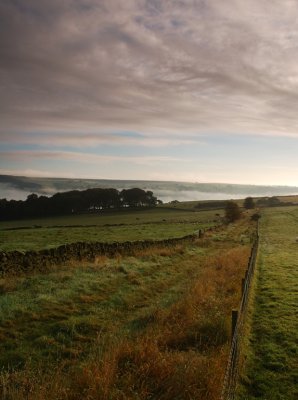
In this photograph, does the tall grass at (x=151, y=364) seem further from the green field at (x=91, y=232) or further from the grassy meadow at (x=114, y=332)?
the green field at (x=91, y=232)

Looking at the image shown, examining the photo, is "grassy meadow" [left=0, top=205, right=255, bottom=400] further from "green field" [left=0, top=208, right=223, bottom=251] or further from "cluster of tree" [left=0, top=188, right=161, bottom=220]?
"cluster of tree" [left=0, top=188, right=161, bottom=220]

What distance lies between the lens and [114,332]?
12.0 metres

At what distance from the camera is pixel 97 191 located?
457ft

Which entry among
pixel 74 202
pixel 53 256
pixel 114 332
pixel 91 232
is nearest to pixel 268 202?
pixel 74 202

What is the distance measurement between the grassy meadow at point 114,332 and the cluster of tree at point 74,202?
103472 millimetres

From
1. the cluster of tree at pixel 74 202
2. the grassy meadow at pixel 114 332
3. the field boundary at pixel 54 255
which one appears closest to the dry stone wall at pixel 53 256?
the field boundary at pixel 54 255

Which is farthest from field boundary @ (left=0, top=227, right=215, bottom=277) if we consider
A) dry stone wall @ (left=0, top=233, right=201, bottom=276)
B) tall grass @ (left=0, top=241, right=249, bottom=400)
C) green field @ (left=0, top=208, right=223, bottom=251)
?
green field @ (left=0, top=208, right=223, bottom=251)

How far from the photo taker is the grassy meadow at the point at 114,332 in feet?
26.2

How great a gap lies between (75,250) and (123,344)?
1651 centimetres

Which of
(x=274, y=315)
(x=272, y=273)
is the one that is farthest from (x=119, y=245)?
(x=274, y=315)

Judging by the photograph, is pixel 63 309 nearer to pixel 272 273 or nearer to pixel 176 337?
pixel 176 337

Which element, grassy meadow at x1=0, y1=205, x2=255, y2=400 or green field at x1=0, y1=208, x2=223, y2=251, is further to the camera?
green field at x1=0, y1=208, x2=223, y2=251

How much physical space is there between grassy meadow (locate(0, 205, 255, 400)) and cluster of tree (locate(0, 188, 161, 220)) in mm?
103472

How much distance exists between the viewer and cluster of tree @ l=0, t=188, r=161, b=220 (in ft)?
390
